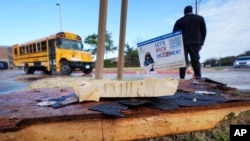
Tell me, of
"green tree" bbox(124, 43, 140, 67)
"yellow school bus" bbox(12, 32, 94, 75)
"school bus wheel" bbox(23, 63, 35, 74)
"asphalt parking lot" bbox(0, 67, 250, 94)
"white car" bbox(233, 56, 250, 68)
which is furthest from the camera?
"green tree" bbox(124, 43, 140, 67)

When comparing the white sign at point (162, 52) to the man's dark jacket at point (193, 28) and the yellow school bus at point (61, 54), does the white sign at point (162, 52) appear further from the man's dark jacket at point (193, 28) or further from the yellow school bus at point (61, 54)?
the yellow school bus at point (61, 54)

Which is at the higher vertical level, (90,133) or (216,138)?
(90,133)

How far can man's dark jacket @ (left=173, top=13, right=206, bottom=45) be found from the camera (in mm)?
4453

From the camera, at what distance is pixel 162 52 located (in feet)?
11.6

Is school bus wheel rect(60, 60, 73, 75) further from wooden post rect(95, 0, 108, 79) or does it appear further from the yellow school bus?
wooden post rect(95, 0, 108, 79)

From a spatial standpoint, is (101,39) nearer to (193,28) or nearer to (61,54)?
(193,28)

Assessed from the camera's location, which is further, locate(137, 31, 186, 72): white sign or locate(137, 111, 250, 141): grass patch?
locate(137, 31, 186, 72): white sign

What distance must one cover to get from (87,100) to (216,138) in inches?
37.6

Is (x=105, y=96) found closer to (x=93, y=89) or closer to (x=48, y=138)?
(x=93, y=89)

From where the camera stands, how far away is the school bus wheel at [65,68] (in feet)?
42.0

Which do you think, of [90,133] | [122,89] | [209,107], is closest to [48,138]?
[90,133]

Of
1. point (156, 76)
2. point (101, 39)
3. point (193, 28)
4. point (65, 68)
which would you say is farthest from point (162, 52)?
point (65, 68)

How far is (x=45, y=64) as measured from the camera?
14141 millimetres

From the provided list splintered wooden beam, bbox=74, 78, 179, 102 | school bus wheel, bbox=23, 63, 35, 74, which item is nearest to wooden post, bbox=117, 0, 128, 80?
splintered wooden beam, bbox=74, 78, 179, 102
